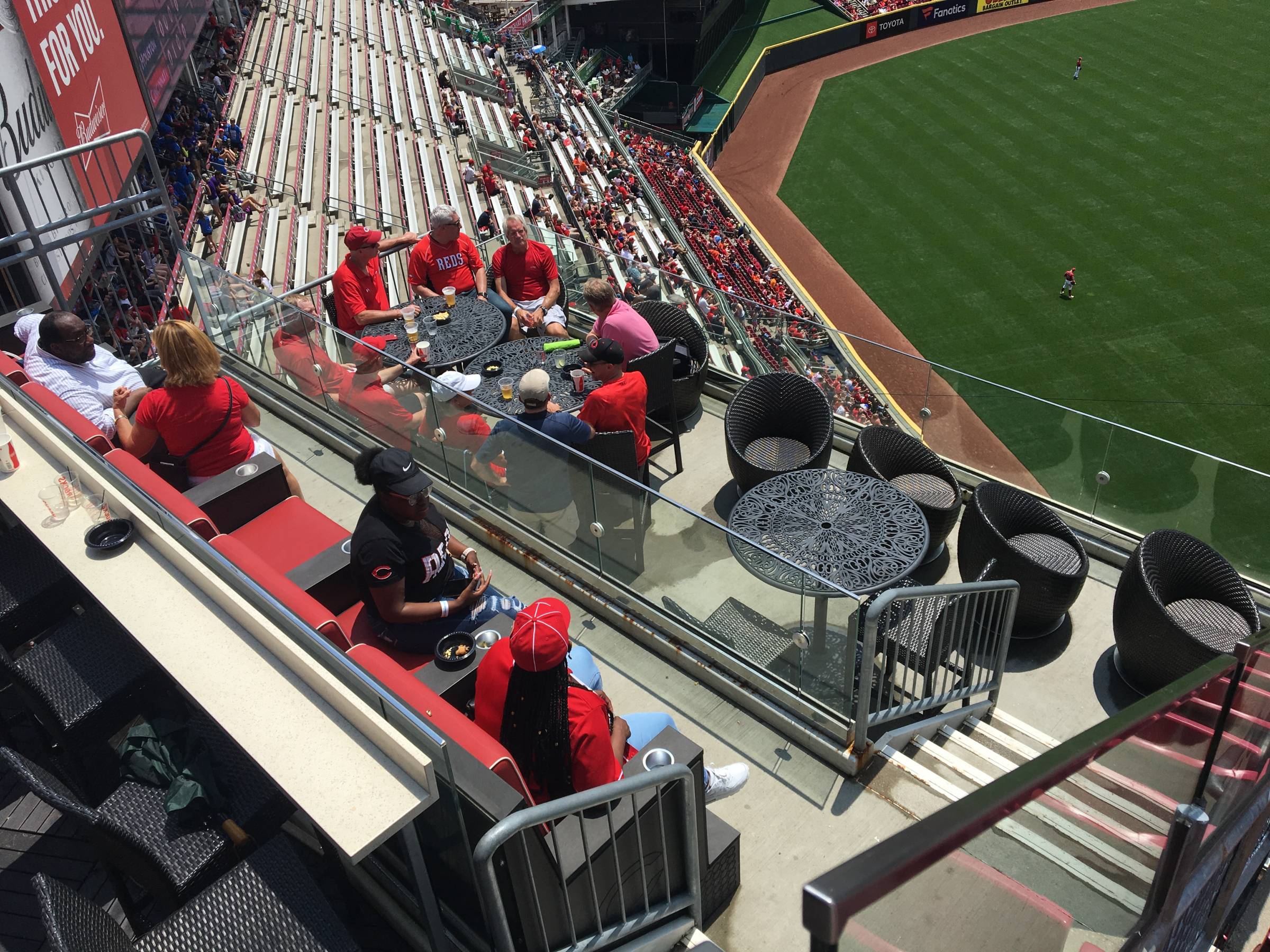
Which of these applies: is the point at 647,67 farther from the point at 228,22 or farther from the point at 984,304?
the point at 984,304

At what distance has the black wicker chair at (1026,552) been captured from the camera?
587cm

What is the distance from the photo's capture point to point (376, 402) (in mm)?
6770

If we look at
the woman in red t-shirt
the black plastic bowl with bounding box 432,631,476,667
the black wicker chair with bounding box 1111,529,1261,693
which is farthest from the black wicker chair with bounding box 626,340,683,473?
the black wicker chair with bounding box 1111,529,1261,693

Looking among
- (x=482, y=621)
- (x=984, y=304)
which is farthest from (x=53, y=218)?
(x=984, y=304)

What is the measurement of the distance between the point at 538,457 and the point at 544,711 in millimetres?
2605

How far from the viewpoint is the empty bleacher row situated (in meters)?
19.4

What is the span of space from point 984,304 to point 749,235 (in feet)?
20.6

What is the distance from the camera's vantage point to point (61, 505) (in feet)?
13.8

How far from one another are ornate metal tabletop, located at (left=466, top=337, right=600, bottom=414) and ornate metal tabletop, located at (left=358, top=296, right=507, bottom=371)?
0.36 ft

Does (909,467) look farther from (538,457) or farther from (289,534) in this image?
(289,534)

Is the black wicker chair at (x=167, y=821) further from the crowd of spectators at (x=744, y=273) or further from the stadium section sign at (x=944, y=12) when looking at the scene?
the stadium section sign at (x=944, y=12)

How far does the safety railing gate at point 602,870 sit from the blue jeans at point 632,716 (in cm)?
61

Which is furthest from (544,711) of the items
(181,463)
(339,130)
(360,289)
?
(339,130)

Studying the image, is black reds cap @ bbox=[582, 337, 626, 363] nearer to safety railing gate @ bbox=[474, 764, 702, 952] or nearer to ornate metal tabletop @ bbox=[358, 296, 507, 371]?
ornate metal tabletop @ bbox=[358, 296, 507, 371]
